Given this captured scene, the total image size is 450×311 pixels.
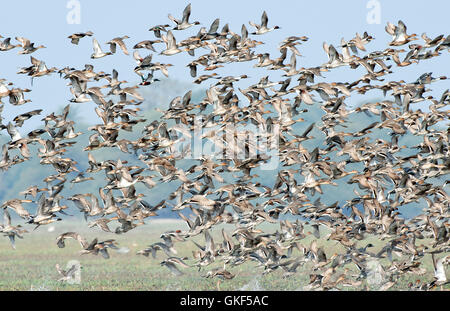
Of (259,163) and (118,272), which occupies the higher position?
(259,163)

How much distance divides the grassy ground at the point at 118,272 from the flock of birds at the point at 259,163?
155 inches

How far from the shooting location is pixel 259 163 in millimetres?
32188

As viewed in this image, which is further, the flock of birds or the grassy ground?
the grassy ground

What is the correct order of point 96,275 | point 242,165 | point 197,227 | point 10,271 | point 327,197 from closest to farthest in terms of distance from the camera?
point 197,227 < point 242,165 < point 96,275 < point 10,271 < point 327,197

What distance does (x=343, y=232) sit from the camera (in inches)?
1151

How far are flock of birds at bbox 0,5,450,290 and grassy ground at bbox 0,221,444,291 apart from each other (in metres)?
3.95

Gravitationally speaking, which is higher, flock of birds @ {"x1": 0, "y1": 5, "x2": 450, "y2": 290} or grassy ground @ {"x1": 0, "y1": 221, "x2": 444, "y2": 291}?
flock of birds @ {"x1": 0, "y1": 5, "x2": 450, "y2": 290}

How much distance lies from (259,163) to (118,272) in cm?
1443

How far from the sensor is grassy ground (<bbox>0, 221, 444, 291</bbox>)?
35.5 m

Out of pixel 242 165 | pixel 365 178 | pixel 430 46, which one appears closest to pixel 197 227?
pixel 242 165

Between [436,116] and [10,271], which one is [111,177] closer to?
[436,116]

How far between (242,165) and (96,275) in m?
13.6

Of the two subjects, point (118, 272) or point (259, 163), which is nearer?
point (259, 163)

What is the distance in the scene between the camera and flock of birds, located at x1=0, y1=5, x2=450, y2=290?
2856 centimetres
